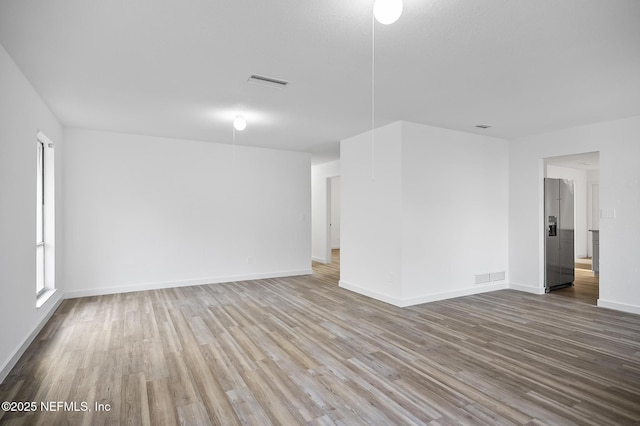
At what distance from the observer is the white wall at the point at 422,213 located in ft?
16.0

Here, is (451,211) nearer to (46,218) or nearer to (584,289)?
(584,289)

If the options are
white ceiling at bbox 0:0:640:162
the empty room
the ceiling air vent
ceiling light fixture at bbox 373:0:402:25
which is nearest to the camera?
ceiling light fixture at bbox 373:0:402:25

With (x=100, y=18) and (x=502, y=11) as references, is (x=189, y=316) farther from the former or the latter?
(x=502, y=11)

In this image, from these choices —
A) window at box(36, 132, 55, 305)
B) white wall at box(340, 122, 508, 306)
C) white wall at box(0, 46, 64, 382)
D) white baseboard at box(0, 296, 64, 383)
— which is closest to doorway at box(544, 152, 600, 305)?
white wall at box(340, 122, 508, 306)

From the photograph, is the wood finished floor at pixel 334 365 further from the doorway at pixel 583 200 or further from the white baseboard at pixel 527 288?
the doorway at pixel 583 200

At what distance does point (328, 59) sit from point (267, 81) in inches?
30.6

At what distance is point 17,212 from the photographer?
3045mm

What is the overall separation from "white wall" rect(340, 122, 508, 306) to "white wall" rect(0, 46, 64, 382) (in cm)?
411

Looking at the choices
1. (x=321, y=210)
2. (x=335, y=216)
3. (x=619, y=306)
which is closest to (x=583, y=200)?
(x=619, y=306)

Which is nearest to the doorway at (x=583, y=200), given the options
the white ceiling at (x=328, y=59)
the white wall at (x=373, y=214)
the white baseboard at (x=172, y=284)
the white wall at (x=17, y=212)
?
the white ceiling at (x=328, y=59)

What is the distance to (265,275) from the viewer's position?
6.86 metres

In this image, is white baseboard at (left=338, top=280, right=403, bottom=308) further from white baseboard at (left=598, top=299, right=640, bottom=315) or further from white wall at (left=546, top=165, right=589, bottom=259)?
white wall at (left=546, top=165, right=589, bottom=259)

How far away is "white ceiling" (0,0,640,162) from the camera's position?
7.15 feet

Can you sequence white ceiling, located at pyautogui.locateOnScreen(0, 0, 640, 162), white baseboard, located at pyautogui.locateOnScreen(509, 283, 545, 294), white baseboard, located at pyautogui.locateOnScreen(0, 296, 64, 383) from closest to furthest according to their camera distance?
white ceiling, located at pyautogui.locateOnScreen(0, 0, 640, 162), white baseboard, located at pyautogui.locateOnScreen(0, 296, 64, 383), white baseboard, located at pyautogui.locateOnScreen(509, 283, 545, 294)
